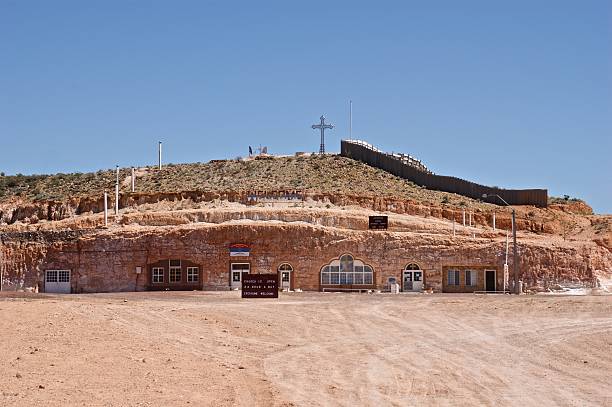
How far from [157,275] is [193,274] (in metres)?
2.54

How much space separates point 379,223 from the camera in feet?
204

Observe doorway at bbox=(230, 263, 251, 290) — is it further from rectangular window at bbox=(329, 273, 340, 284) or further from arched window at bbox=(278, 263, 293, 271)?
rectangular window at bbox=(329, 273, 340, 284)

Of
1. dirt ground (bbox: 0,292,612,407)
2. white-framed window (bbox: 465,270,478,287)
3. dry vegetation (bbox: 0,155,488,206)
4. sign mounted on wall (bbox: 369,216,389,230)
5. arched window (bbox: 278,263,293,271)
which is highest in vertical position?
dry vegetation (bbox: 0,155,488,206)

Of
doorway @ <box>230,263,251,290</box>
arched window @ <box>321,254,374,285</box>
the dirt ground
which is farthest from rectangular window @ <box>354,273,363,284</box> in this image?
the dirt ground

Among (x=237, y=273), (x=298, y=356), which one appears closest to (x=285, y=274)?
(x=237, y=273)

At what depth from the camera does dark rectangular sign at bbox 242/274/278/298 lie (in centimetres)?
4694

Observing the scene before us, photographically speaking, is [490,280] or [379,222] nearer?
[490,280]

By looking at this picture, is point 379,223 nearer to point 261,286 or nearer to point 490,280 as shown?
point 490,280

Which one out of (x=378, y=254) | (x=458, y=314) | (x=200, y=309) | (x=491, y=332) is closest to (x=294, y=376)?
(x=491, y=332)

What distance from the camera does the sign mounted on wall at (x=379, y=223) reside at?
6202cm

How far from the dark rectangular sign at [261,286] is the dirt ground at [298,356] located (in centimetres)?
311

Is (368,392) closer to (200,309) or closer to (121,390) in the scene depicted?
(121,390)

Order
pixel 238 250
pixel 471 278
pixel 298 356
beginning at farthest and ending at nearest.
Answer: pixel 471 278 → pixel 238 250 → pixel 298 356

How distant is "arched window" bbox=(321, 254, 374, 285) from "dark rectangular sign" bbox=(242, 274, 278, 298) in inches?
539
